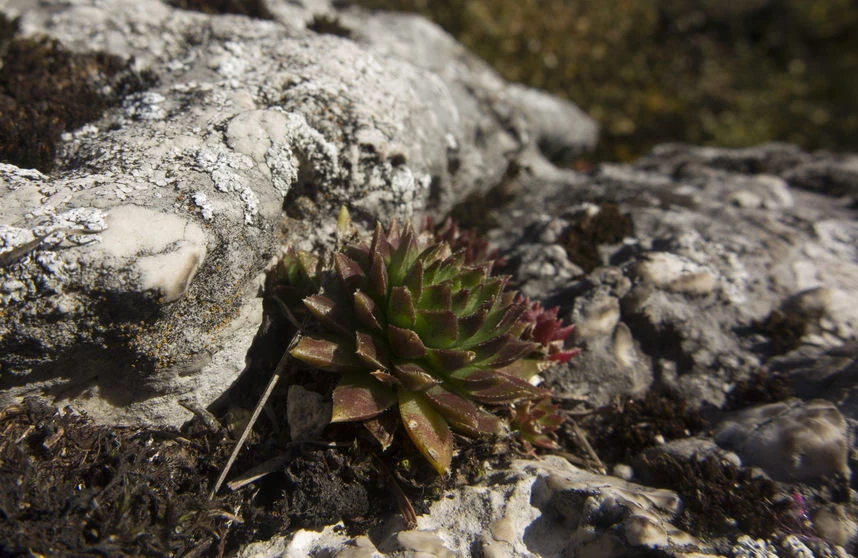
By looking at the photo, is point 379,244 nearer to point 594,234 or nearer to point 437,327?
point 437,327

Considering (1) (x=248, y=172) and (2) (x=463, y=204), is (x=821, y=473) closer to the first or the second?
(2) (x=463, y=204)

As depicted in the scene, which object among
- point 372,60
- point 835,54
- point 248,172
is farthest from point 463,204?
point 835,54

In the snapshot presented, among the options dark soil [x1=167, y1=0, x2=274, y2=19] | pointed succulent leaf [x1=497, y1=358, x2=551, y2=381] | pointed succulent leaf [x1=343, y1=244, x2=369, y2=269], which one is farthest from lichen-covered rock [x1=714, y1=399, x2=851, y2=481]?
dark soil [x1=167, y1=0, x2=274, y2=19]

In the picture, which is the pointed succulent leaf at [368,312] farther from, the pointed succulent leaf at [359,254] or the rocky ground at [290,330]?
the rocky ground at [290,330]

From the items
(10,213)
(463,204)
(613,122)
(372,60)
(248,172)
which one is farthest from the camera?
(613,122)

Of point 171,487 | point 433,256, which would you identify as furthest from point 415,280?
point 171,487

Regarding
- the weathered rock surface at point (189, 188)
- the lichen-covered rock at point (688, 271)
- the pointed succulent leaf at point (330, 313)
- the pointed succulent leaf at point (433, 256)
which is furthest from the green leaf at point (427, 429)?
the lichen-covered rock at point (688, 271)
